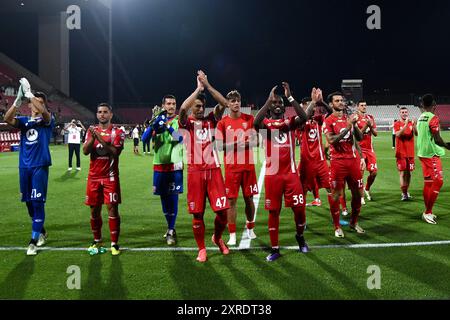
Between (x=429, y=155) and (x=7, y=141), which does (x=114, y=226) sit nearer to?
(x=429, y=155)

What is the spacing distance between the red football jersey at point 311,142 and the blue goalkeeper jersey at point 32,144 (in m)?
4.25

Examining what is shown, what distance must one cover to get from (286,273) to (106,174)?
2813 millimetres

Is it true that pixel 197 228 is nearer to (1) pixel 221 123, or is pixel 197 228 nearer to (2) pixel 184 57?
(1) pixel 221 123

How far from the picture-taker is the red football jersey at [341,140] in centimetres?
689

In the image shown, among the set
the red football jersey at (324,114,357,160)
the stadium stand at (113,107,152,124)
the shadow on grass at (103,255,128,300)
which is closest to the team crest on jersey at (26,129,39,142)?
the shadow on grass at (103,255,128,300)

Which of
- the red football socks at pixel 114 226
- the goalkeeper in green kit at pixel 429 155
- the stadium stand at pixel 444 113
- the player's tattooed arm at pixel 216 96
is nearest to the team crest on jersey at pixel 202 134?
the player's tattooed arm at pixel 216 96

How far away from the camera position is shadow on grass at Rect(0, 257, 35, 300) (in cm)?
444

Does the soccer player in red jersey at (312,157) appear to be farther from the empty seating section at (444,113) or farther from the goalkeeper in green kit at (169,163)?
the empty seating section at (444,113)

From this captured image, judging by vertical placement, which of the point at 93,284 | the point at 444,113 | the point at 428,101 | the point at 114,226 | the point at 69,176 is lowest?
the point at 93,284

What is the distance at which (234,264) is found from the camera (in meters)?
5.43

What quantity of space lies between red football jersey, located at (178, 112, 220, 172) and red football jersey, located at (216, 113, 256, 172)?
0.48 meters

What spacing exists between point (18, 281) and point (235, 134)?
11.1ft

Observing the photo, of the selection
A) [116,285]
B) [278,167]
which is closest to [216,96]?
[278,167]

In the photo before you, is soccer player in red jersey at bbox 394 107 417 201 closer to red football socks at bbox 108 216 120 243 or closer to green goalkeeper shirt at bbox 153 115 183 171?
green goalkeeper shirt at bbox 153 115 183 171
